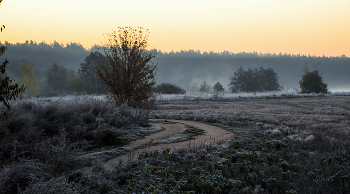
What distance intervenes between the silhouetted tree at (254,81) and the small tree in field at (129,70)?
63.4 m

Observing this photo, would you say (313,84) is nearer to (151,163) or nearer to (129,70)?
(129,70)

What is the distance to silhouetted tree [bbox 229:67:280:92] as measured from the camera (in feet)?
Answer: 254

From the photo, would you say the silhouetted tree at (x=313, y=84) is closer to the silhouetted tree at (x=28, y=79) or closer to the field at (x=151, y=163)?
the field at (x=151, y=163)

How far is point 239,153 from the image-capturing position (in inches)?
290

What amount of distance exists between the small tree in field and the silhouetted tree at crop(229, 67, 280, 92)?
2497 inches

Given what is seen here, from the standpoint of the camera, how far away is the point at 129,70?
1745 cm

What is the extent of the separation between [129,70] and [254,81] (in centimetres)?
6679

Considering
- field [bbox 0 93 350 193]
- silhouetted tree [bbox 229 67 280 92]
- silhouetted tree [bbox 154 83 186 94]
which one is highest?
silhouetted tree [bbox 229 67 280 92]

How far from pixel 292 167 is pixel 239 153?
1.60 m

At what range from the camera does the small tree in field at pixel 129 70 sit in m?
17.3

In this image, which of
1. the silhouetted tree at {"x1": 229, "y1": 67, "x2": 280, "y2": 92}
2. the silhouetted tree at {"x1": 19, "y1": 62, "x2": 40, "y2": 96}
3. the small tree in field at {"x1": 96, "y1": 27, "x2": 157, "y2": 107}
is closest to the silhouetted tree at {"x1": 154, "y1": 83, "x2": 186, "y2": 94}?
the silhouetted tree at {"x1": 229, "y1": 67, "x2": 280, "y2": 92}

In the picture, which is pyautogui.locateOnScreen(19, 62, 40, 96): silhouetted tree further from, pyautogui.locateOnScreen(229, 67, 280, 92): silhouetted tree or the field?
the field

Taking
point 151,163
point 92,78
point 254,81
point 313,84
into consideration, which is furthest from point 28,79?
point 151,163

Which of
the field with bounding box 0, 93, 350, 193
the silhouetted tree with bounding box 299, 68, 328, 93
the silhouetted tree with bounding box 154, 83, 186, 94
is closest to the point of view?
the field with bounding box 0, 93, 350, 193
